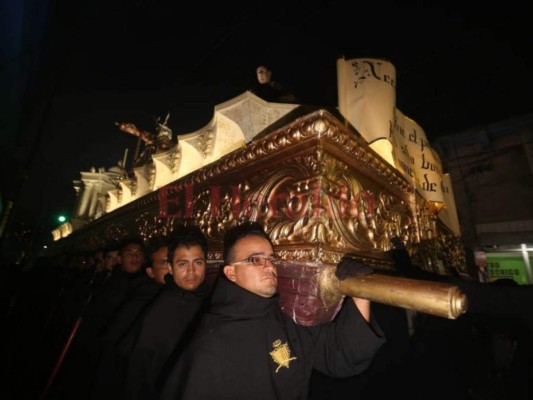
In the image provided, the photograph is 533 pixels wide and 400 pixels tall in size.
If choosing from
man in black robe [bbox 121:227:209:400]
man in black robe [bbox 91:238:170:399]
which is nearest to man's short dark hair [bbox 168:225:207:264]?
man in black robe [bbox 121:227:209:400]

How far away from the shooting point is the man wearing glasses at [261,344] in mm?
1189

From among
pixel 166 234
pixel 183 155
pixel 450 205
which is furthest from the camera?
pixel 450 205

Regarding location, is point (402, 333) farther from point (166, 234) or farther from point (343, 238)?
point (166, 234)

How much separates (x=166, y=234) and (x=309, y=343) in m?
2.01

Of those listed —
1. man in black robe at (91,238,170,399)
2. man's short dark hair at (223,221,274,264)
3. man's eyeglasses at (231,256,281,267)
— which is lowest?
man in black robe at (91,238,170,399)

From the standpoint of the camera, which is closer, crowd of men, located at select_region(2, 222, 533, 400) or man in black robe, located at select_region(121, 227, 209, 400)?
crowd of men, located at select_region(2, 222, 533, 400)

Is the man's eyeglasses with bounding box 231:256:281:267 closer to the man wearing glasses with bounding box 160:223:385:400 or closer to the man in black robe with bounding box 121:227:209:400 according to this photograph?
the man wearing glasses with bounding box 160:223:385:400

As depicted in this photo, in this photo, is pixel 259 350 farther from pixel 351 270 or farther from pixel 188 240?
pixel 188 240

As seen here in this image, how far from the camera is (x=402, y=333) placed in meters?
2.35

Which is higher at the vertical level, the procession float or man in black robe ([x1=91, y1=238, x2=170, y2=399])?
the procession float

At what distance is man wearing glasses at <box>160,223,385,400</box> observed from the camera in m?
1.19

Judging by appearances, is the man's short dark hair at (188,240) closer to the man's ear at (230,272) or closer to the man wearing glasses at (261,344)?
the man's ear at (230,272)

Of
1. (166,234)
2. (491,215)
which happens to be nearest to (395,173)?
(166,234)

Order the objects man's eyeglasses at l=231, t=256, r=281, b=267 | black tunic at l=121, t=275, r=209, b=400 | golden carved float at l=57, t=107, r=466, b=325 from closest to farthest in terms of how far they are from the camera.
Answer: golden carved float at l=57, t=107, r=466, b=325 < man's eyeglasses at l=231, t=256, r=281, b=267 < black tunic at l=121, t=275, r=209, b=400
